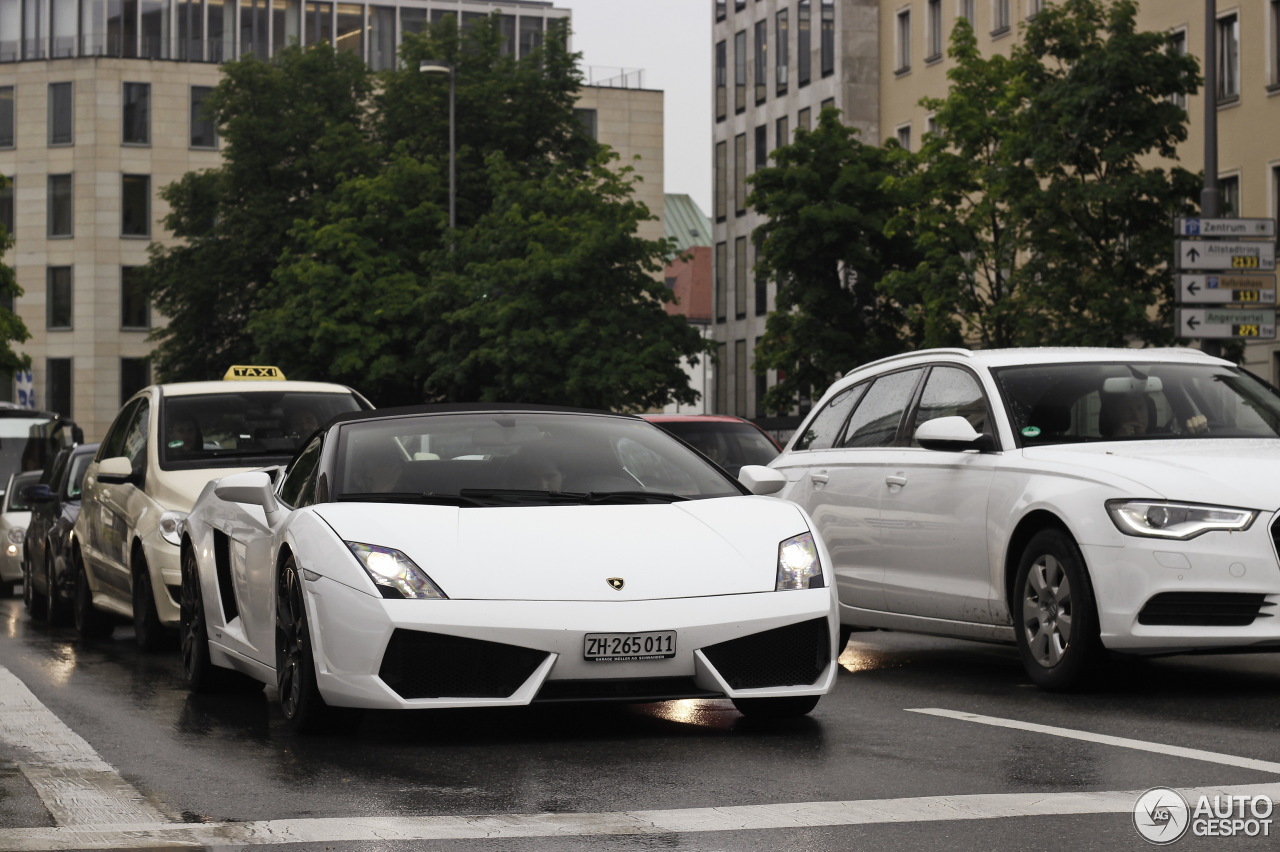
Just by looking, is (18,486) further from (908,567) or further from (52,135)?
(52,135)

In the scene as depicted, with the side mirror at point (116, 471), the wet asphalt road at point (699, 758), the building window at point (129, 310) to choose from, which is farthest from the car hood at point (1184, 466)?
the building window at point (129, 310)

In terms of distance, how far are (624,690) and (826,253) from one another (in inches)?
1600

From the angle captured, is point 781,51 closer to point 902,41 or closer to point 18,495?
point 902,41

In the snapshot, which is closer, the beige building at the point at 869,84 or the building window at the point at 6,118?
the beige building at the point at 869,84

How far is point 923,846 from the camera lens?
5805mm

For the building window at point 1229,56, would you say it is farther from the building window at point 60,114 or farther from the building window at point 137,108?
the building window at point 60,114

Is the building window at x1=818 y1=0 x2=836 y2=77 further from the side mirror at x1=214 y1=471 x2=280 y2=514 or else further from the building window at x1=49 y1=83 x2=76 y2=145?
the side mirror at x1=214 y1=471 x2=280 y2=514

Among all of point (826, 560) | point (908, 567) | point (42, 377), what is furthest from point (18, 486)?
point (42, 377)

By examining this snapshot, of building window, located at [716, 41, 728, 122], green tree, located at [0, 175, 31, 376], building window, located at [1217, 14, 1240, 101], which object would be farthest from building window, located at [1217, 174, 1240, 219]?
building window, located at [716, 41, 728, 122]

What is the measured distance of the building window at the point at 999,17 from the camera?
187 feet

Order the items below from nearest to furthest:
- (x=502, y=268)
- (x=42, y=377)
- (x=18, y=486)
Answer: (x=18, y=486)
(x=502, y=268)
(x=42, y=377)

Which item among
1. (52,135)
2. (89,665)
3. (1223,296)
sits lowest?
(89,665)

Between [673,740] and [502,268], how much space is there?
39746 millimetres

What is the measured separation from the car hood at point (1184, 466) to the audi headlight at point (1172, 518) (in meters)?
0.04
